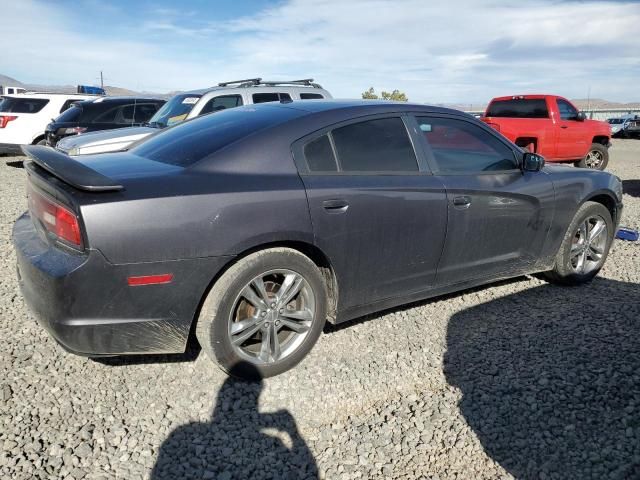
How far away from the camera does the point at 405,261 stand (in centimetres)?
330

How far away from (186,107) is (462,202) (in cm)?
586

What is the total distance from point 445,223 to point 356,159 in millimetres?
749

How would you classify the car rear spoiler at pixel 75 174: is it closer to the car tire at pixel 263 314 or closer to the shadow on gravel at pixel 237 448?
the car tire at pixel 263 314

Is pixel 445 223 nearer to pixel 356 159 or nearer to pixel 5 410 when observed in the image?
pixel 356 159

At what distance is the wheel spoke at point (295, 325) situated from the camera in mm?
2990

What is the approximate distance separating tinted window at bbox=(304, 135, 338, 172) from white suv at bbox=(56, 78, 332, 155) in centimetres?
451

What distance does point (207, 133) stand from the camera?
10.7 ft

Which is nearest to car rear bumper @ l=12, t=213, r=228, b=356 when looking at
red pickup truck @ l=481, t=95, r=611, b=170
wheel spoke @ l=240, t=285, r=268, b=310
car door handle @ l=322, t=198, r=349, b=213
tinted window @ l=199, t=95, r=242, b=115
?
wheel spoke @ l=240, t=285, r=268, b=310

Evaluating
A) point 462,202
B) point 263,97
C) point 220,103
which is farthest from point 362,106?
point 263,97

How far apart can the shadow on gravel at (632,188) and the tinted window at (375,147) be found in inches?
300

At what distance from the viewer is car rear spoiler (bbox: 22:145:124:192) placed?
95.1 inches

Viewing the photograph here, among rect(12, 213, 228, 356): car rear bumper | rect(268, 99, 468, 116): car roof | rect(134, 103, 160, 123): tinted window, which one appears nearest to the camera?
rect(12, 213, 228, 356): car rear bumper

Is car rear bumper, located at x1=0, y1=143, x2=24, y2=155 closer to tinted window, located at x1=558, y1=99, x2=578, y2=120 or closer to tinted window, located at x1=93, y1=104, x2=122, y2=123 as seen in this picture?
tinted window, located at x1=93, y1=104, x2=122, y2=123

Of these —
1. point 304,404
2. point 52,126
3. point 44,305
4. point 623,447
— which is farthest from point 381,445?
point 52,126
